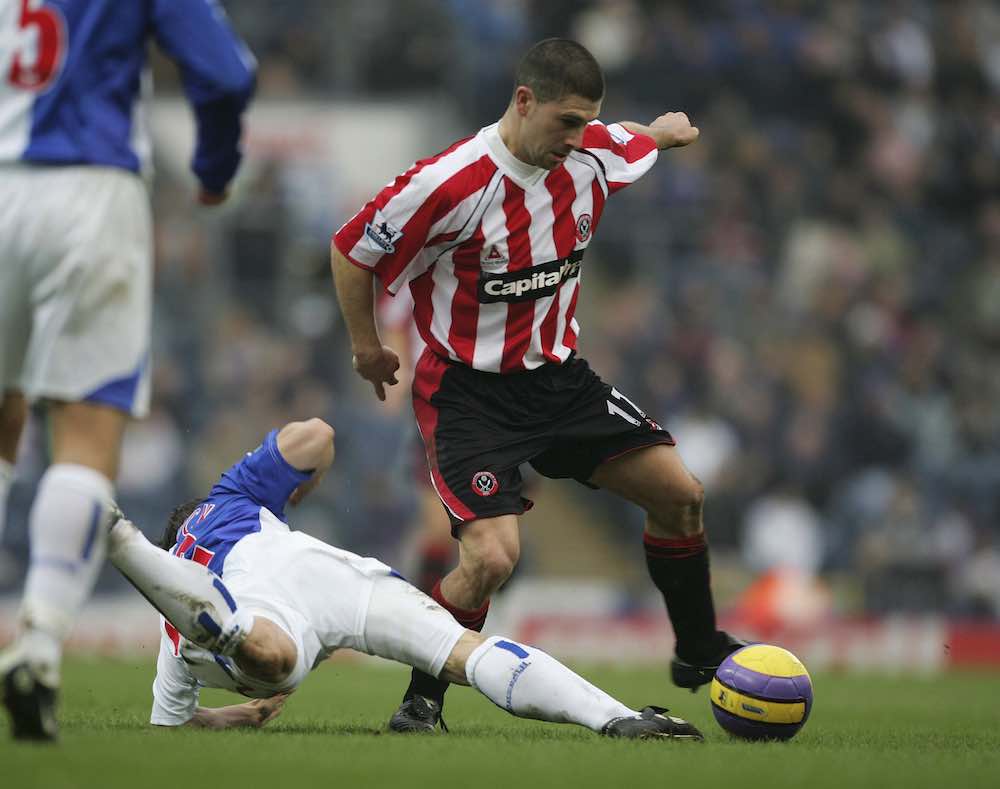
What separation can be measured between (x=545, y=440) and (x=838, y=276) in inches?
412

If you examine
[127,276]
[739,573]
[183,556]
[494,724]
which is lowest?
A: [739,573]

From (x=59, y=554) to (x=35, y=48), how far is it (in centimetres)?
140

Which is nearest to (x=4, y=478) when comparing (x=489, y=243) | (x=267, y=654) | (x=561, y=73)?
(x=267, y=654)

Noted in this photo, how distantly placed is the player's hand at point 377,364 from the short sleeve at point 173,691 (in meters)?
1.21

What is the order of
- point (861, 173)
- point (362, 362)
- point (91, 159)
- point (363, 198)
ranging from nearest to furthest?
1. point (91, 159)
2. point (362, 362)
3. point (363, 198)
4. point (861, 173)

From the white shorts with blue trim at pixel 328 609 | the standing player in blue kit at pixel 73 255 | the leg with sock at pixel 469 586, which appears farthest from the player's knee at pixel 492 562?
the standing player in blue kit at pixel 73 255

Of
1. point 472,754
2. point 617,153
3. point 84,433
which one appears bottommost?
point 472,754

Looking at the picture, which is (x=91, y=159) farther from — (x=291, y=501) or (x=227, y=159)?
(x=291, y=501)

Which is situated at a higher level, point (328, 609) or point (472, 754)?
point (328, 609)

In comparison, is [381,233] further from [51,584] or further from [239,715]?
[51,584]

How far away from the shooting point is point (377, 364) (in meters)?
5.68

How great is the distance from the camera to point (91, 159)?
167 inches

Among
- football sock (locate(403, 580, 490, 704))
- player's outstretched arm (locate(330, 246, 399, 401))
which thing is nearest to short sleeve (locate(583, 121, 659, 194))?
player's outstretched arm (locate(330, 246, 399, 401))

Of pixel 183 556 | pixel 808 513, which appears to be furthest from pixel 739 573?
pixel 183 556
